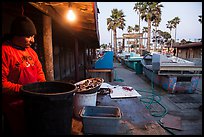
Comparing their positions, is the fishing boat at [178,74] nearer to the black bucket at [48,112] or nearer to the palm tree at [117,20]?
the black bucket at [48,112]

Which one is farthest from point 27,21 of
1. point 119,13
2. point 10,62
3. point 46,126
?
point 119,13

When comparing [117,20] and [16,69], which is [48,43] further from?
[117,20]

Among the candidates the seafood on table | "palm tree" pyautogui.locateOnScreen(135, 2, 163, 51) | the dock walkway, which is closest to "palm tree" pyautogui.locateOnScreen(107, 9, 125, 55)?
"palm tree" pyautogui.locateOnScreen(135, 2, 163, 51)

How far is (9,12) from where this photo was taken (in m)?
3.29

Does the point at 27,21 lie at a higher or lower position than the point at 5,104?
higher

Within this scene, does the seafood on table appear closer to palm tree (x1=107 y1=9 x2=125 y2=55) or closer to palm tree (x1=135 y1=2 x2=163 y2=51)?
palm tree (x1=135 y1=2 x2=163 y2=51)

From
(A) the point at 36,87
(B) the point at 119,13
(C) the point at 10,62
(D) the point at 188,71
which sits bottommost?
(D) the point at 188,71

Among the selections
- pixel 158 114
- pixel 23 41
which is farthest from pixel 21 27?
pixel 158 114

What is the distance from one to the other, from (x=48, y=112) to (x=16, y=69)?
32.3 inches

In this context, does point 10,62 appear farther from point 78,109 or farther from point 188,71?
point 188,71

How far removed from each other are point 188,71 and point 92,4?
38.5 ft

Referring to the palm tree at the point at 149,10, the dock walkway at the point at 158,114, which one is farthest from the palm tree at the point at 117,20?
the dock walkway at the point at 158,114

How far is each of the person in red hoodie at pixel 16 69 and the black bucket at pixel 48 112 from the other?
0.28 meters

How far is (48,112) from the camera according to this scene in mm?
1746
